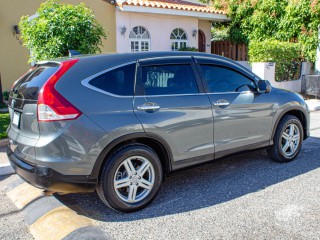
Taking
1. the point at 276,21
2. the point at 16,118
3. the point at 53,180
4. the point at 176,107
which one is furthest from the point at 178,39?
the point at 53,180

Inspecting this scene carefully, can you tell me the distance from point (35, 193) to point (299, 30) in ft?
41.6

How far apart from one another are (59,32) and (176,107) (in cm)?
406

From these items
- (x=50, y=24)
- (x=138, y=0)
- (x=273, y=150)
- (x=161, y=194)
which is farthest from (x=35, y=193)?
(x=138, y=0)

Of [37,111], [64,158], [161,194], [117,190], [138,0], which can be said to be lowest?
[161,194]

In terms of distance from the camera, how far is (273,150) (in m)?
5.17

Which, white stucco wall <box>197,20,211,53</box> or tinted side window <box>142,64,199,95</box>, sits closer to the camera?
tinted side window <box>142,64,199,95</box>

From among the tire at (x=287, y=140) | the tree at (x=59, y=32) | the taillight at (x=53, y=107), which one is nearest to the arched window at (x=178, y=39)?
the tree at (x=59, y=32)

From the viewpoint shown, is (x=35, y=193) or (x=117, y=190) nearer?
(x=117, y=190)

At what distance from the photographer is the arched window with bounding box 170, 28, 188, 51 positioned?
1442 cm

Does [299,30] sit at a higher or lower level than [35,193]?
higher

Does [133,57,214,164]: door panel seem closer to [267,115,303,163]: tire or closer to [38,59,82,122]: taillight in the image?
[38,59,82,122]: taillight

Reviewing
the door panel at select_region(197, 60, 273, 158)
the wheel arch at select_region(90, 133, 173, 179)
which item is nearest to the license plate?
the wheel arch at select_region(90, 133, 173, 179)

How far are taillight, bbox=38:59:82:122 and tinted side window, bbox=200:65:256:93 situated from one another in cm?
182

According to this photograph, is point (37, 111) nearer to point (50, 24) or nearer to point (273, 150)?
point (273, 150)
